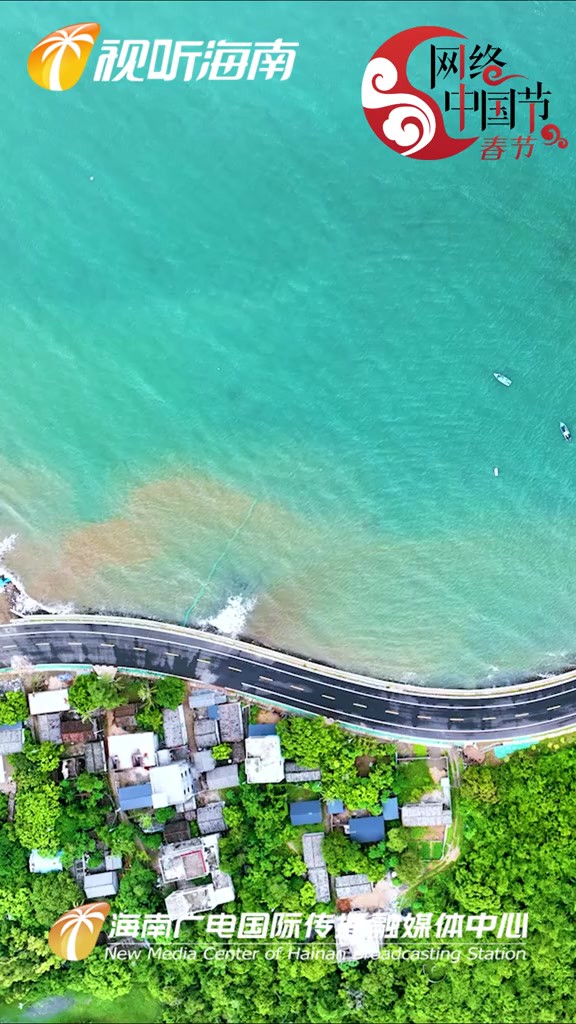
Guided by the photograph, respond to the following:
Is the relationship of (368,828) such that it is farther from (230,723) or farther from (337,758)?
(230,723)

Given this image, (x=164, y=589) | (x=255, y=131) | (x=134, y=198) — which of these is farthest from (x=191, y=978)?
(x=255, y=131)

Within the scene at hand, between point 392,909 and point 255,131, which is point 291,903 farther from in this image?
point 255,131

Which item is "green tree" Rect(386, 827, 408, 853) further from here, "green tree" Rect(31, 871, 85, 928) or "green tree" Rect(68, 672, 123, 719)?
"green tree" Rect(31, 871, 85, 928)

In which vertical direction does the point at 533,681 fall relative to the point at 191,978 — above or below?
above

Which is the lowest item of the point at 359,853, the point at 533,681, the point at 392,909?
the point at 392,909

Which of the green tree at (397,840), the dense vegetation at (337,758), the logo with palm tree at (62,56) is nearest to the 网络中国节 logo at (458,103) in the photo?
the logo with palm tree at (62,56)
